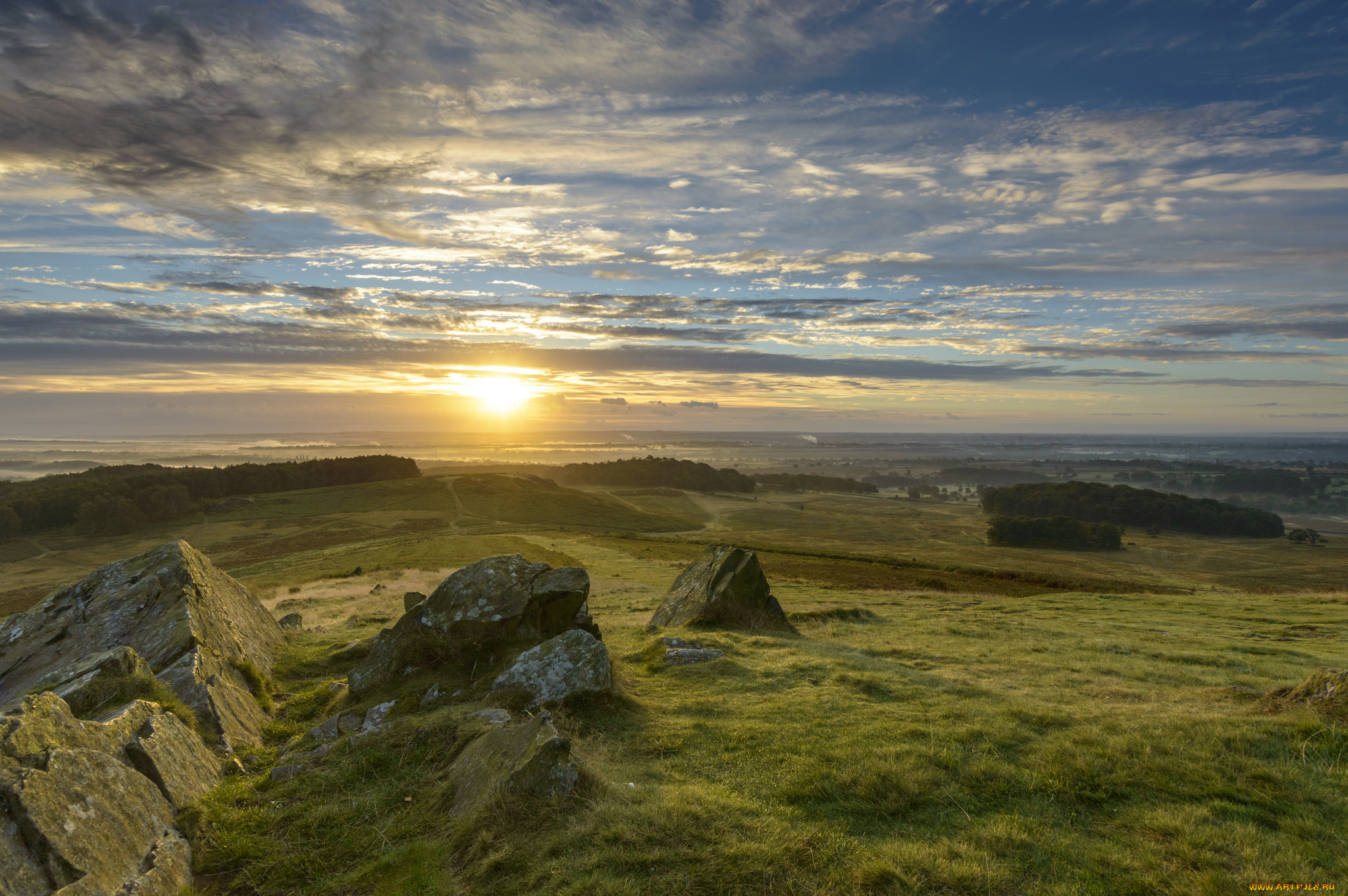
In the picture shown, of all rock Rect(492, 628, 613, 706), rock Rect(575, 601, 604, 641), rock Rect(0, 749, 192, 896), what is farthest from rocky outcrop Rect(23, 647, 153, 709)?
rock Rect(575, 601, 604, 641)

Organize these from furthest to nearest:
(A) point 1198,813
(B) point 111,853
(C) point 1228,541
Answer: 1. (C) point 1228,541
2. (A) point 1198,813
3. (B) point 111,853

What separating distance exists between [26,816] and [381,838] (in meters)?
3.63

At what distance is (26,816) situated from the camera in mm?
6172

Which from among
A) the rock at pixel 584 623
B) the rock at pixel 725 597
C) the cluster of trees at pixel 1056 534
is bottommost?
the cluster of trees at pixel 1056 534

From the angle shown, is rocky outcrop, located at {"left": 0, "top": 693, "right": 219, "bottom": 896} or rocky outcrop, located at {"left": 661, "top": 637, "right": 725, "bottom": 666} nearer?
rocky outcrop, located at {"left": 0, "top": 693, "right": 219, "bottom": 896}

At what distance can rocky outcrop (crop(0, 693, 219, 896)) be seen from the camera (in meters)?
6.02

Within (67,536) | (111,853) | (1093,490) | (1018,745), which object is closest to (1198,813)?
(1018,745)

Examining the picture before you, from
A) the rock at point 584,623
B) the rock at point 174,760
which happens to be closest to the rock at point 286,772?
the rock at point 174,760

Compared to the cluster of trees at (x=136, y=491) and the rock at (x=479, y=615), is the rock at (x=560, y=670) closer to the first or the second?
the rock at (x=479, y=615)

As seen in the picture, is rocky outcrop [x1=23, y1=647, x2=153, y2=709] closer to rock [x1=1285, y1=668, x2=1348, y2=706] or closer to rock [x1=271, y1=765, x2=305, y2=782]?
rock [x1=271, y1=765, x2=305, y2=782]

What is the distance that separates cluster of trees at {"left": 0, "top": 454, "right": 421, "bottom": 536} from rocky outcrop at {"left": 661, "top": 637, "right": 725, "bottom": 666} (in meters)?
116

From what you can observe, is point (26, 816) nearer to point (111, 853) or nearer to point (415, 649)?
point (111, 853)

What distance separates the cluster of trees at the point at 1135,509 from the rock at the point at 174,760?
13844 centimetres

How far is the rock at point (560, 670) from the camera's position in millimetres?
11945
